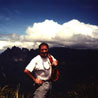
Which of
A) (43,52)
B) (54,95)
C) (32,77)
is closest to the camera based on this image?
(32,77)

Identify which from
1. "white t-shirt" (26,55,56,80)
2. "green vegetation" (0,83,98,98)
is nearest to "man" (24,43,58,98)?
"white t-shirt" (26,55,56,80)

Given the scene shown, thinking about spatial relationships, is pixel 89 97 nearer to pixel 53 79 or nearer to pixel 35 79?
pixel 53 79

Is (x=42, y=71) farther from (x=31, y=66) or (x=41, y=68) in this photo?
(x=31, y=66)

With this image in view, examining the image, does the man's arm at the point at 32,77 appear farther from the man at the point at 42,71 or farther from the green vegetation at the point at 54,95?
the green vegetation at the point at 54,95

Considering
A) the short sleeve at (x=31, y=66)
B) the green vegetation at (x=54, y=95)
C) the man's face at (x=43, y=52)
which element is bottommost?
the green vegetation at (x=54, y=95)

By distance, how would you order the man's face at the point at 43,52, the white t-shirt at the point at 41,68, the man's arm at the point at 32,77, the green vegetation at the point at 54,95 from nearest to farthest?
the man's arm at the point at 32,77, the white t-shirt at the point at 41,68, the man's face at the point at 43,52, the green vegetation at the point at 54,95

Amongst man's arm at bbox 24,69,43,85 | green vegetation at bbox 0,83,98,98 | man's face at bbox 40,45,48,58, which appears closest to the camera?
man's arm at bbox 24,69,43,85

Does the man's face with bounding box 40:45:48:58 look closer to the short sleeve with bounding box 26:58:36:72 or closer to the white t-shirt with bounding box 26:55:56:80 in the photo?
the white t-shirt with bounding box 26:55:56:80

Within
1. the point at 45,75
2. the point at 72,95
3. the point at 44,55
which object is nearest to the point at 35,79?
the point at 45,75

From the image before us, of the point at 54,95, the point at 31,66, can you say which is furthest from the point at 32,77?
the point at 54,95

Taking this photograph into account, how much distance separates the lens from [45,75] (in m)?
4.43

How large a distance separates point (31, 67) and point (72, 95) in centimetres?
410

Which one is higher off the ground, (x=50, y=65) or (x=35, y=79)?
(x=50, y=65)

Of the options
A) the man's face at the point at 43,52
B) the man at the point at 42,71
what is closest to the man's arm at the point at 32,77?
the man at the point at 42,71
